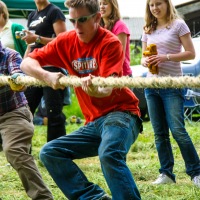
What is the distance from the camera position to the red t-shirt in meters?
4.38

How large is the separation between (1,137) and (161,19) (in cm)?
180

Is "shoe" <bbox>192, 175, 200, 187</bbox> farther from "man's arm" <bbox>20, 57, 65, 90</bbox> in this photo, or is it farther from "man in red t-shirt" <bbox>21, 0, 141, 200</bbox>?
"man's arm" <bbox>20, 57, 65, 90</bbox>

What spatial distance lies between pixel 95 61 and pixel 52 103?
2508 millimetres

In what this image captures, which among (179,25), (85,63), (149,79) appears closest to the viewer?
(149,79)

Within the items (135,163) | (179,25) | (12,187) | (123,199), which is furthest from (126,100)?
(135,163)

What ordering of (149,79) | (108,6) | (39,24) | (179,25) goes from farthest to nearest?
(39,24), (108,6), (179,25), (149,79)

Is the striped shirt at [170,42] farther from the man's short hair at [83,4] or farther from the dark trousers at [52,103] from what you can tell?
the dark trousers at [52,103]

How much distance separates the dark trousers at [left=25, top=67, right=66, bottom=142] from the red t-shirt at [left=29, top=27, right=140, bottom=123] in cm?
216

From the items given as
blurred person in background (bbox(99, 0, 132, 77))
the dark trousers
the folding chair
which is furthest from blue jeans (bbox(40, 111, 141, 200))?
the folding chair

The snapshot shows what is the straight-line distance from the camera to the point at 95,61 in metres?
4.45

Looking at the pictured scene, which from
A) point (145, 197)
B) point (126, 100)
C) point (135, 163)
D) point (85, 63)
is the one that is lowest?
point (135, 163)

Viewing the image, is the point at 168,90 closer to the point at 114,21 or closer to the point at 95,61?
the point at 114,21

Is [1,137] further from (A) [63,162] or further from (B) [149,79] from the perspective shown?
(B) [149,79]

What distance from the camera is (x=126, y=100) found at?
450 centimetres
